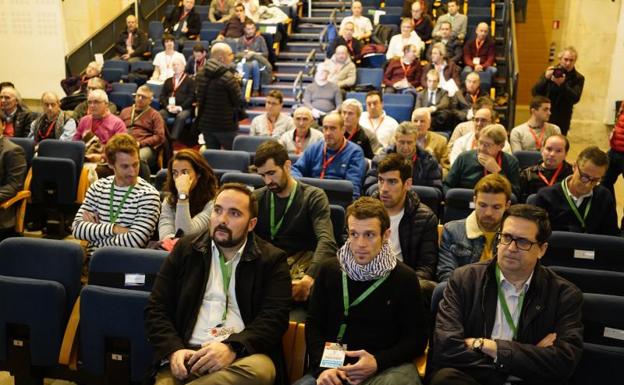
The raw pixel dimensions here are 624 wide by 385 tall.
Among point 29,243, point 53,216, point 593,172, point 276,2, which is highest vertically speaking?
point 276,2

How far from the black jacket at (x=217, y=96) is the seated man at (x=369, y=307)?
409cm

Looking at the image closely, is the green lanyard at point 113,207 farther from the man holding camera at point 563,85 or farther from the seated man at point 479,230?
the man holding camera at point 563,85

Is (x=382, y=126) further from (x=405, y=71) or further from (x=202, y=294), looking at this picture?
(x=202, y=294)

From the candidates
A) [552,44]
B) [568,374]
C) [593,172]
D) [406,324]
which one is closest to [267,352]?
[406,324]

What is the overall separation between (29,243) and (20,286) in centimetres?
28

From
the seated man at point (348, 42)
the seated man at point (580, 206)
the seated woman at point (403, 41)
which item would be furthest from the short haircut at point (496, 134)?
the seated man at point (348, 42)

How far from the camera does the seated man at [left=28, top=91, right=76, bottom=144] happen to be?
20.2 ft

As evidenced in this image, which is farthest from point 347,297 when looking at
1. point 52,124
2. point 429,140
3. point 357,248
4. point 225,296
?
point 52,124

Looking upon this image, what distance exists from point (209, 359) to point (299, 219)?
1.09 meters

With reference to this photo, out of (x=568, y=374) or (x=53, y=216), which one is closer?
(x=568, y=374)

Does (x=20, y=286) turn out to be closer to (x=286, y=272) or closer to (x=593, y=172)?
(x=286, y=272)

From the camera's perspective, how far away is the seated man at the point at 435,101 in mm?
6922

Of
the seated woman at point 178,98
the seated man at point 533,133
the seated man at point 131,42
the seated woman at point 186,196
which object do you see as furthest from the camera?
the seated man at point 131,42

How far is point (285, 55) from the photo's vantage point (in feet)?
32.2
